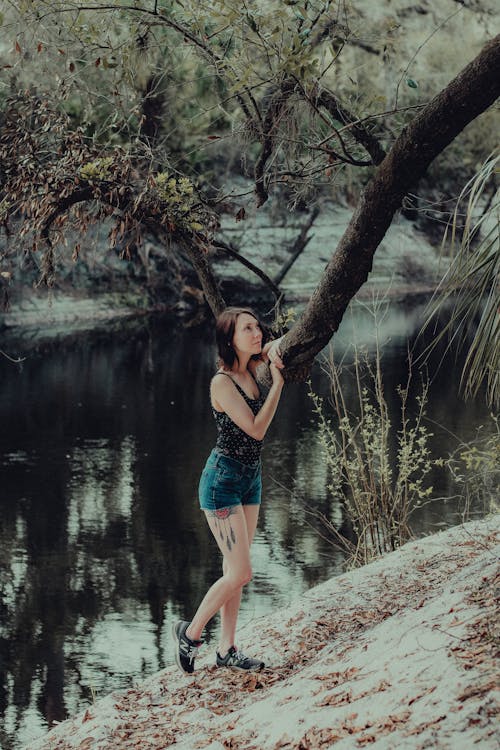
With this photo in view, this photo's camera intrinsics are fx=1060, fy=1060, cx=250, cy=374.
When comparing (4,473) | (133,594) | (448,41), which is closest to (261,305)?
(448,41)

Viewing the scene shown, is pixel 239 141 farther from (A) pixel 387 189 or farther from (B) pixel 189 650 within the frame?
(B) pixel 189 650

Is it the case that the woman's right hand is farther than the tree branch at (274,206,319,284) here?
No

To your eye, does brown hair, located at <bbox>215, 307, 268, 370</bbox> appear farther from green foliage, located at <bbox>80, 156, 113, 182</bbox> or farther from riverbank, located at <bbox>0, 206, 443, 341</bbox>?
riverbank, located at <bbox>0, 206, 443, 341</bbox>

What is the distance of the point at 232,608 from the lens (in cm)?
462

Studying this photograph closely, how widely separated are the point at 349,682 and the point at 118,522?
7256mm

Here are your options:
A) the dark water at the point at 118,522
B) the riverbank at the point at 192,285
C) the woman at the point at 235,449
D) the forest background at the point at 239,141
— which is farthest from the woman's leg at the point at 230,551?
the riverbank at the point at 192,285

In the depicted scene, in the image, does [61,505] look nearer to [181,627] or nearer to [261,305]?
[181,627]

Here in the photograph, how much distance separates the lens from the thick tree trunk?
431cm

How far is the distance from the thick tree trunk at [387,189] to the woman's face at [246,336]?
0.24 m

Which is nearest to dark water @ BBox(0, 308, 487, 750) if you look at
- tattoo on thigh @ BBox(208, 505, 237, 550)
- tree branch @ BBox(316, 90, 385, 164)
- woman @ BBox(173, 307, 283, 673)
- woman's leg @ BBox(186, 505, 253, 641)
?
woman's leg @ BBox(186, 505, 253, 641)

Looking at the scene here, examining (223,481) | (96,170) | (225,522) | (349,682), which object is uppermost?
(96,170)

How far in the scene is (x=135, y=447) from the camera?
45.9ft

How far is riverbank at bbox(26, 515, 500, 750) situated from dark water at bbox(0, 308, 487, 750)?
6.02 feet

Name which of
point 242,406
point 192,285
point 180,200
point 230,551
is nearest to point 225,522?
point 230,551
